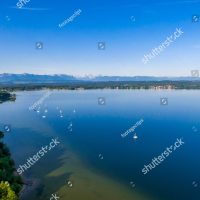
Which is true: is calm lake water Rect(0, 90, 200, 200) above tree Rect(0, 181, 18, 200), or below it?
below

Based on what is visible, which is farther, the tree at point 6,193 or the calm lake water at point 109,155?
the calm lake water at point 109,155

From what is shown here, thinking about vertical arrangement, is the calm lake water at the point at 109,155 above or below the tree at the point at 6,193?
below

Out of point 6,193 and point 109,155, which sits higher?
point 6,193

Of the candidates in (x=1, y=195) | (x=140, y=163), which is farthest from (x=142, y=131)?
(x=1, y=195)

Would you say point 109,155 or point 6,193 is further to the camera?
point 109,155

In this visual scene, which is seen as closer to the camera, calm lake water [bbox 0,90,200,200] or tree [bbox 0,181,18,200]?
tree [bbox 0,181,18,200]
